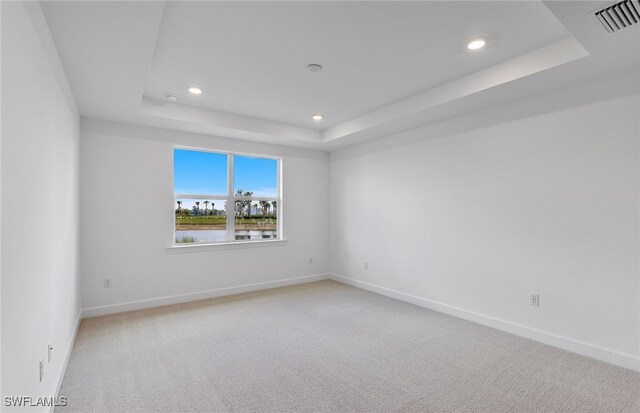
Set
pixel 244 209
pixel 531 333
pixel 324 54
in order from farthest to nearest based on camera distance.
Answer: pixel 244 209 < pixel 531 333 < pixel 324 54

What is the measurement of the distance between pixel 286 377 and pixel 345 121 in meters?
3.44

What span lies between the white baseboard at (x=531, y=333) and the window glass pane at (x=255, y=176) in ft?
8.14

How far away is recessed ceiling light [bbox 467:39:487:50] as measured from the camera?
2.47m

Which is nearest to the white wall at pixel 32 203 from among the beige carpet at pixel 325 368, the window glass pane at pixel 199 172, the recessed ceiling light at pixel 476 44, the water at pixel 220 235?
the beige carpet at pixel 325 368

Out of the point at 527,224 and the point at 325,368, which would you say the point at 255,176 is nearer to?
the point at 325,368

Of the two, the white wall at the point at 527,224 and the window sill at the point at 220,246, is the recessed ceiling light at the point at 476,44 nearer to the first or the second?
the white wall at the point at 527,224

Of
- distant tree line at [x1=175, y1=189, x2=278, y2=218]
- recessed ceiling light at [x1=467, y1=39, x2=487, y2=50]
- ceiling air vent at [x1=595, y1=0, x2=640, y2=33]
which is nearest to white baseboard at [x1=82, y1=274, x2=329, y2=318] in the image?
distant tree line at [x1=175, y1=189, x2=278, y2=218]

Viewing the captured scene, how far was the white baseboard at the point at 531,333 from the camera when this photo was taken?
260cm

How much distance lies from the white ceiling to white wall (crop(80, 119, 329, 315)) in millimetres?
378

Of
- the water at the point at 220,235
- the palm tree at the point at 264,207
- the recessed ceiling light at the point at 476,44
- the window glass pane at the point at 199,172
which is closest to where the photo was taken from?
the recessed ceiling light at the point at 476,44

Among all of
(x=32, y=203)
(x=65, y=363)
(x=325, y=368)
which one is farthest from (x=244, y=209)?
(x=32, y=203)

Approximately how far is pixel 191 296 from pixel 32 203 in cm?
311

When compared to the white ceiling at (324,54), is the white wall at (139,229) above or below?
below

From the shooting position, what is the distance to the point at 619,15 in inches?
74.2
